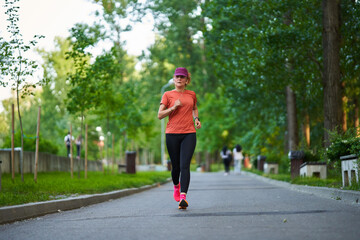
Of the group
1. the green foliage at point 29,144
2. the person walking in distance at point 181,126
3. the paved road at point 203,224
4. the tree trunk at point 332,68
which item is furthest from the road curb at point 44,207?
the green foliage at point 29,144

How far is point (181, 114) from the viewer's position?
9.12 metres

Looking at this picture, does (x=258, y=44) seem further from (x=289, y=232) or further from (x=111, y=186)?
(x=289, y=232)

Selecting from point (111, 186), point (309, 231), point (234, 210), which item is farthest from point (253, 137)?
point (309, 231)

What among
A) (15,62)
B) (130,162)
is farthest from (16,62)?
(130,162)

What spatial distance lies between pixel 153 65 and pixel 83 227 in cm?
4997

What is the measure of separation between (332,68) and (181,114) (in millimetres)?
9480

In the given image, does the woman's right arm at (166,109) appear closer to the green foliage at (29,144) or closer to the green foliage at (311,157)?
the green foliage at (311,157)

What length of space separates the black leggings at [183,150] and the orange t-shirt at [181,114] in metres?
0.10

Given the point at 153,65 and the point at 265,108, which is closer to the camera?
the point at 265,108

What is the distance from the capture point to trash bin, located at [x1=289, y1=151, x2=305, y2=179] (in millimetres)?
19031

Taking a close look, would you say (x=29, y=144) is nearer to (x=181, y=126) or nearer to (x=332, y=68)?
(x=332, y=68)

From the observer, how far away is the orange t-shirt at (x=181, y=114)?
9.10m

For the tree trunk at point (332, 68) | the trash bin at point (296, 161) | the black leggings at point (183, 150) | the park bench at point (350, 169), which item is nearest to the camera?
the black leggings at point (183, 150)

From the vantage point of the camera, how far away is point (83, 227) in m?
7.24
